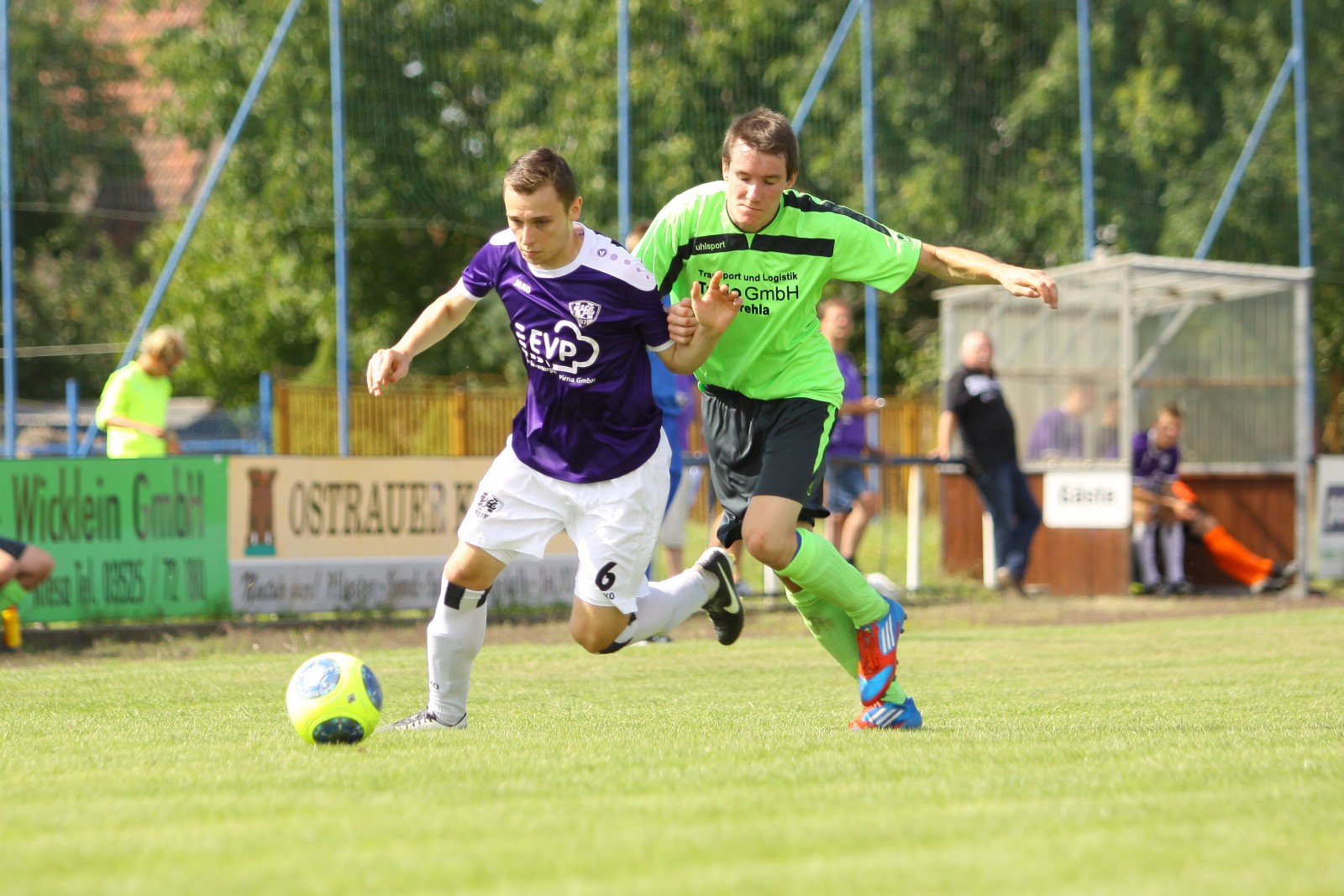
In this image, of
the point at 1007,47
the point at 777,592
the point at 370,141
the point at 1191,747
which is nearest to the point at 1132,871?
the point at 1191,747

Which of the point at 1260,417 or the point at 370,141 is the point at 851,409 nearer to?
the point at 1260,417

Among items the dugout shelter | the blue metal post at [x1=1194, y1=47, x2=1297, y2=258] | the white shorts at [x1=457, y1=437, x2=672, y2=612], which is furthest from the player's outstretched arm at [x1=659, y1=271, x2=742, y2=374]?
the blue metal post at [x1=1194, y1=47, x2=1297, y2=258]

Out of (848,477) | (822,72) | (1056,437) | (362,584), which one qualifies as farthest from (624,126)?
(362,584)

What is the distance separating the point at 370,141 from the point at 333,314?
535 inches

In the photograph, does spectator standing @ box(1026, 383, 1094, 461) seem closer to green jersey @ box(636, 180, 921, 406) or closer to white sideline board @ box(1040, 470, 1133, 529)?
white sideline board @ box(1040, 470, 1133, 529)

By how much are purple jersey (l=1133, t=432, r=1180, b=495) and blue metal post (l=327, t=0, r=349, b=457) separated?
7106 mm

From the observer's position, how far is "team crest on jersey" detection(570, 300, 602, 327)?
226 inches

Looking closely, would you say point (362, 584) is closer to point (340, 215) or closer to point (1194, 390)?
point (340, 215)

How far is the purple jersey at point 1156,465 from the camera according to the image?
15008mm

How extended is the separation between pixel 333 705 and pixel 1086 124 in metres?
15.8

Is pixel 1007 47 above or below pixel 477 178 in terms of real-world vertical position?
above

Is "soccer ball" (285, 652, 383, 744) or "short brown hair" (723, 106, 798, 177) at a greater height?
"short brown hair" (723, 106, 798, 177)

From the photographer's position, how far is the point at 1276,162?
20.8 meters

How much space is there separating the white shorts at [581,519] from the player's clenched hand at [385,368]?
463mm
